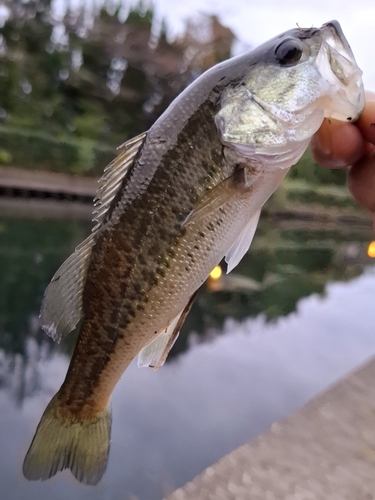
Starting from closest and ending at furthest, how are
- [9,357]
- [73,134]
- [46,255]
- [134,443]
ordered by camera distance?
[134,443] → [9,357] → [46,255] → [73,134]

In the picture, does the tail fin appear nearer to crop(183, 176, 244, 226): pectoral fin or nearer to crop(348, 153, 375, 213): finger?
crop(183, 176, 244, 226): pectoral fin

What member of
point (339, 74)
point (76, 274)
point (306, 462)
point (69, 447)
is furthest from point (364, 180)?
point (306, 462)

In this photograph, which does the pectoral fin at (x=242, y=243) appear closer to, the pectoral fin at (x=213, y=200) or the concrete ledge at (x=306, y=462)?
the pectoral fin at (x=213, y=200)

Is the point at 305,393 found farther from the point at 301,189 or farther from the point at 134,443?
the point at 301,189

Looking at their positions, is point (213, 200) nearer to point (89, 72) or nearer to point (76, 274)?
point (76, 274)

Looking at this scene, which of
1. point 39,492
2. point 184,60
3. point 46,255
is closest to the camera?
point 39,492

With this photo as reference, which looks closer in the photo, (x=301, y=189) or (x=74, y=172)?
(x=74, y=172)

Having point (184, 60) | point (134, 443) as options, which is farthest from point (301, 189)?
point (134, 443)
